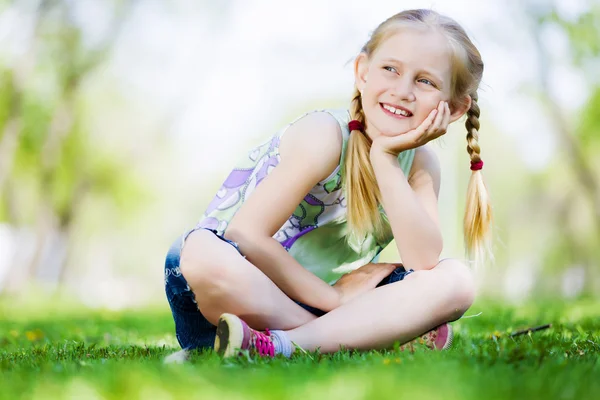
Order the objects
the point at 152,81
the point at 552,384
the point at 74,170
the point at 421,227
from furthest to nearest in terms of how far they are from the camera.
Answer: the point at 152,81 < the point at 74,170 < the point at 421,227 < the point at 552,384

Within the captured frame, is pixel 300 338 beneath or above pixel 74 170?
beneath

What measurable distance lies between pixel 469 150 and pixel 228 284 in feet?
4.20

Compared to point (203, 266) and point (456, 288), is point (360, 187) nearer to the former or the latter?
point (456, 288)

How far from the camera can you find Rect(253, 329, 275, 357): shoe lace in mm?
2504

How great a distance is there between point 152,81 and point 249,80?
10.9 metres

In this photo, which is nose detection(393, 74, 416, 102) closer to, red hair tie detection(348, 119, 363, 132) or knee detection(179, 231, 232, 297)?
red hair tie detection(348, 119, 363, 132)

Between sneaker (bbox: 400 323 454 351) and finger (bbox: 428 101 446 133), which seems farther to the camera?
finger (bbox: 428 101 446 133)

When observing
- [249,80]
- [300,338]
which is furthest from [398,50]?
[249,80]

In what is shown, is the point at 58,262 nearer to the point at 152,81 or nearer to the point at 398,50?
the point at 152,81

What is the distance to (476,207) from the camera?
3.33 m

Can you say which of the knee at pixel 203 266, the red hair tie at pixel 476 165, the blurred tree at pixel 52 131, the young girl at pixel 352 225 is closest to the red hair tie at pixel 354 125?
the young girl at pixel 352 225

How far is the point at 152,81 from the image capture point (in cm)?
2017

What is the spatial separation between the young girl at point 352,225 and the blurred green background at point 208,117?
→ 44 centimetres

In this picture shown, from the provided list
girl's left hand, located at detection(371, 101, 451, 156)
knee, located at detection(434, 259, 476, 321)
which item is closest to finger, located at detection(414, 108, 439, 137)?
girl's left hand, located at detection(371, 101, 451, 156)
